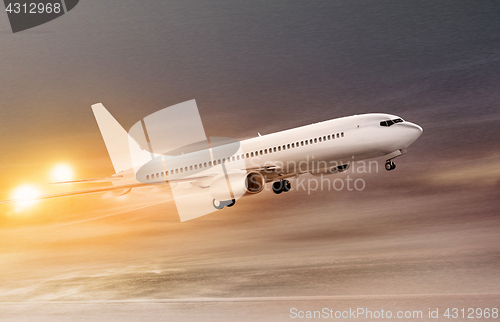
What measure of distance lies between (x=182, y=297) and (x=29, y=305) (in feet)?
142

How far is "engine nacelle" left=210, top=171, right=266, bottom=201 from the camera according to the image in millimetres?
49438

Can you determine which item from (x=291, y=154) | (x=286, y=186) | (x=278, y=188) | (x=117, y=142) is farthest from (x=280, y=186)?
(x=117, y=142)

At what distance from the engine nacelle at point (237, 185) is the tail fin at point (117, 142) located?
2733 centimetres

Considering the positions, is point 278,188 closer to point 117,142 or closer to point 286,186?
point 286,186

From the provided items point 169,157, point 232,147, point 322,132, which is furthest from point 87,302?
point 322,132

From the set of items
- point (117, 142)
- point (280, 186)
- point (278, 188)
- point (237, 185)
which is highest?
point (117, 142)

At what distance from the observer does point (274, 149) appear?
4984 centimetres

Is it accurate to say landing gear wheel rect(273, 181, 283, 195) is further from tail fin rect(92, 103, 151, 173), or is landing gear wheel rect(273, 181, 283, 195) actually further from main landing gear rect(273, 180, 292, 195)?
tail fin rect(92, 103, 151, 173)

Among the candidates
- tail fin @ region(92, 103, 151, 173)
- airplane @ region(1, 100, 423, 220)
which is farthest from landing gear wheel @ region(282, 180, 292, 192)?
tail fin @ region(92, 103, 151, 173)

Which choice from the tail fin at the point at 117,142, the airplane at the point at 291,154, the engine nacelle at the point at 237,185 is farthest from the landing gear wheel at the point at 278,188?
the tail fin at the point at 117,142

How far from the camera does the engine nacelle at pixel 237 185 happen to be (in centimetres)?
4944

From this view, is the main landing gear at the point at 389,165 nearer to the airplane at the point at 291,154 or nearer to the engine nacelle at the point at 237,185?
the airplane at the point at 291,154

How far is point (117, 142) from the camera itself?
74250mm

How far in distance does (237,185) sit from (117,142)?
35.7 m
